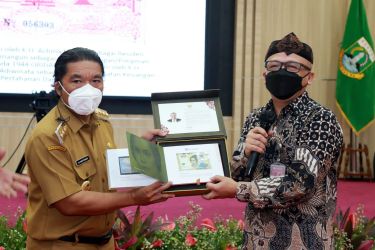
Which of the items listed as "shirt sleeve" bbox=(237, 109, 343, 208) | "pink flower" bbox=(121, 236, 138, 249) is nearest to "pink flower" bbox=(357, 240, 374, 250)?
"pink flower" bbox=(121, 236, 138, 249)

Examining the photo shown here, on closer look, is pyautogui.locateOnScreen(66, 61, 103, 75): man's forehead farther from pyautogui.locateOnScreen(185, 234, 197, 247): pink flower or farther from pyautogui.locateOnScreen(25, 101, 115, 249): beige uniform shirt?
pyautogui.locateOnScreen(185, 234, 197, 247): pink flower

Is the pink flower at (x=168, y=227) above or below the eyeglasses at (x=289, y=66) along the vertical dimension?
below

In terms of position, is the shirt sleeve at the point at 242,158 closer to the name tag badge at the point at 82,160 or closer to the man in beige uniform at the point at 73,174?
the man in beige uniform at the point at 73,174

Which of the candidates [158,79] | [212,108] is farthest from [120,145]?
[212,108]

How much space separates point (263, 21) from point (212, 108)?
5.66 m

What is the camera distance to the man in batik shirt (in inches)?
86.4

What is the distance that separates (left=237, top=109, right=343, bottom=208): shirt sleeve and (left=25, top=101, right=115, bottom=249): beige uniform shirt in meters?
0.53

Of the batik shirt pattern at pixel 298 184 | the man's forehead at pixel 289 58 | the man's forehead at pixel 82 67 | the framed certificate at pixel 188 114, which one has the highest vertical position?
the man's forehead at pixel 289 58

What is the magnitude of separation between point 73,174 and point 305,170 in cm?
81

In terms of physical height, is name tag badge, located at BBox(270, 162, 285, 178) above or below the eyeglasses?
below

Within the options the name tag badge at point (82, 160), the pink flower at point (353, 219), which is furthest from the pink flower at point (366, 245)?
the name tag badge at point (82, 160)

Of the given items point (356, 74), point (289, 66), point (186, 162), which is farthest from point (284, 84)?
point (356, 74)

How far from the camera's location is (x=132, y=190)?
2293 mm

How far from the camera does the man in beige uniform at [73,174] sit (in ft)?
7.32
